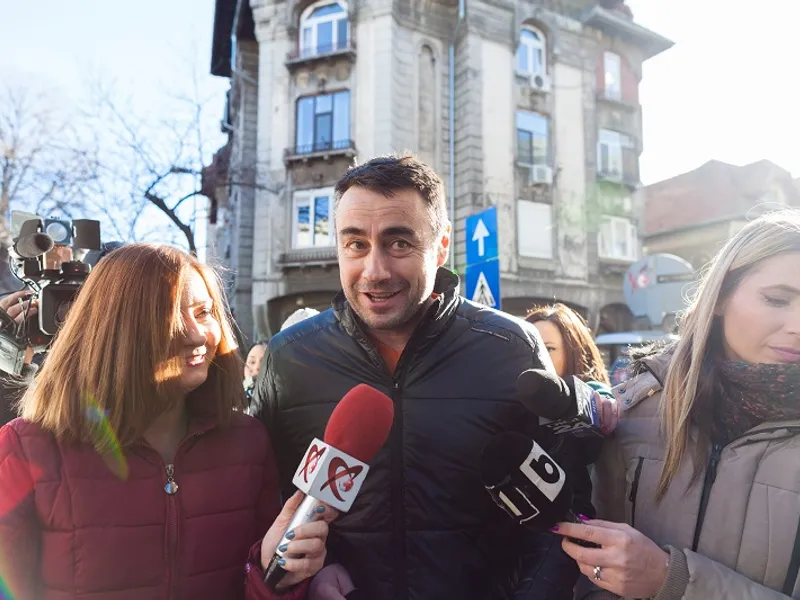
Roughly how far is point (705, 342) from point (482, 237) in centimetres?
391

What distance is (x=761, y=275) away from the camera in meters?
1.61

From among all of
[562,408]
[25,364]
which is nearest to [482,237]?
[25,364]

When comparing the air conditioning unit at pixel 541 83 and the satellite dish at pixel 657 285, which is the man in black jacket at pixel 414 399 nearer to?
the satellite dish at pixel 657 285

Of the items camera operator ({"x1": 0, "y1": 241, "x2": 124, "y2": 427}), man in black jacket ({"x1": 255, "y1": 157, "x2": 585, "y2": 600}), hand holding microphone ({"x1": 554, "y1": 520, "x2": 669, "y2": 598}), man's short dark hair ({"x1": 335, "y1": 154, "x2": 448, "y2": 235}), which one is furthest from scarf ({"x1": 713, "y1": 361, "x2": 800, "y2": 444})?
camera operator ({"x1": 0, "y1": 241, "x2": 124, "y2": 427})

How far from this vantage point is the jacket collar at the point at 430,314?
1.97m

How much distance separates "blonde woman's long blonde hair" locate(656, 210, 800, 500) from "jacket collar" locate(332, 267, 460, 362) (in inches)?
29.3

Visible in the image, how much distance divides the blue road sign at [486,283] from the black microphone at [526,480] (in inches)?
151

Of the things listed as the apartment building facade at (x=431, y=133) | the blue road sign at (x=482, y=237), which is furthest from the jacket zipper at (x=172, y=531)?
the apartment building facade at (x=431, y=133)

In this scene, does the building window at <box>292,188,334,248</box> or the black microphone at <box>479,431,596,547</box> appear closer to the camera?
the black microphone at <box>479,431,596,547</box>

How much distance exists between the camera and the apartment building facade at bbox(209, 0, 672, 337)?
14609 millimetres

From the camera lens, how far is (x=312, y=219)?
48.7ft

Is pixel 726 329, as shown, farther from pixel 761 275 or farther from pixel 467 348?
pixel 467 348

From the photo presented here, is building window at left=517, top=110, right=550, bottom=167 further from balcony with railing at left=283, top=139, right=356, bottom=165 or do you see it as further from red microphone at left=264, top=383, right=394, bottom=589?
red microphone at left=264, top=383, right=394, bottom=589

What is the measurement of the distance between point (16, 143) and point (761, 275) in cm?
1702
